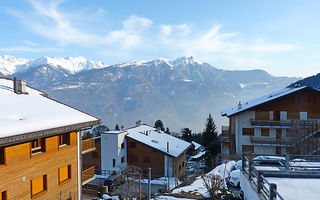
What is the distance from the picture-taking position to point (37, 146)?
12.6 metres

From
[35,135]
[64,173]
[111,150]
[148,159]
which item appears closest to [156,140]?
[148,159]

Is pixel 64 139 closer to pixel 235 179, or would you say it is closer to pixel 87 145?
pixel 87 145

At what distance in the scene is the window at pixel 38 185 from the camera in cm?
1198

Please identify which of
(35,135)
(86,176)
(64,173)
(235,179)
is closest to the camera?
(35,135)

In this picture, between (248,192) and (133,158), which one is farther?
(133,158)

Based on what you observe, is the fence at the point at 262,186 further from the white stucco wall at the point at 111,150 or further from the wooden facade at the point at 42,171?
the white stucco wall at the point at 111,150

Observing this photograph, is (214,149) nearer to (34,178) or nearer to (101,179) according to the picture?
(101,179)

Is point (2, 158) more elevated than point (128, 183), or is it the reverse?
point (2, 158)

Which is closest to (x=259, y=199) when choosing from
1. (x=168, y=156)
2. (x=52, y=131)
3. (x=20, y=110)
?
(x=52, y=131)

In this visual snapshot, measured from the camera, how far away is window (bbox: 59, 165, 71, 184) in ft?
46.1

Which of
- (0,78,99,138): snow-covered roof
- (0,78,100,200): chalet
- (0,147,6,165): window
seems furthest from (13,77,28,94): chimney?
(0,147,6,165): window

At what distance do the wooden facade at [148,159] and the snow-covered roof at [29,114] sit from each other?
22054 millimetres

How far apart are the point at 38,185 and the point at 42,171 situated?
0.73 meters

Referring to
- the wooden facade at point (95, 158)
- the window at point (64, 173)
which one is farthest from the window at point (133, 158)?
the window at point (64, 173)
